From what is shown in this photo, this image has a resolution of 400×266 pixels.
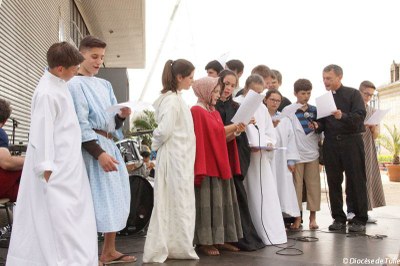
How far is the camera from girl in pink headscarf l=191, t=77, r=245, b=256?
4301 millimetres

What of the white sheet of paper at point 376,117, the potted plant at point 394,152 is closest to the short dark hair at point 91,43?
the white sheet of paper at point 376,117

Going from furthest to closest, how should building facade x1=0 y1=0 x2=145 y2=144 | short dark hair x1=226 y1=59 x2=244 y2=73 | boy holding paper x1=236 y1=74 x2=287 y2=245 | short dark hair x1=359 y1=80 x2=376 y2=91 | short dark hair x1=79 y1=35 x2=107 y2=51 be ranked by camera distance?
building facade x1=0 y1=0 x2=145 y2=144 < short dark hair x1=359 y1=80 x2=376 y2=91 < short dark hair x1=226 y1=59 x2=244 y2=73 < boy holding paper x1=236 y1=74 x2=287 y2=245 < short dark hair x1=79 y1=35 x2=107 y2=51

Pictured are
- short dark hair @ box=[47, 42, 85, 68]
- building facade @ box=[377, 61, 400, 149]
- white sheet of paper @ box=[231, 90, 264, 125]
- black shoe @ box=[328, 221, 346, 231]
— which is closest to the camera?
short dark hair @ box=[47, 42, 85, 68]

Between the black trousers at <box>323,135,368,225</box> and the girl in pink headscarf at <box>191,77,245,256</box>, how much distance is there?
67.0 inches

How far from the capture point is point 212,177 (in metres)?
4.40

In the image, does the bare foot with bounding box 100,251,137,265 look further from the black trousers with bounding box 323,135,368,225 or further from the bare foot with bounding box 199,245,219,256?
the black trousers with bounding box 323,135,368,225

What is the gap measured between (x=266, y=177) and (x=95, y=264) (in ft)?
7.24

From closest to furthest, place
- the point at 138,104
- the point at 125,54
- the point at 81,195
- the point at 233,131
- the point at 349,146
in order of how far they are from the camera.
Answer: the point at 81,195 < the point at 138,104 < the point at 233,131 < the point at 349,146 < the point at 125,54

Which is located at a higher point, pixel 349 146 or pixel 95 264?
pixel 349 146

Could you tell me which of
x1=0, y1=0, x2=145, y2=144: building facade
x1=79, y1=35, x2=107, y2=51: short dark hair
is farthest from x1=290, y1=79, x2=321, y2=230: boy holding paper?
x1=0, y1=0, x2=145, y2=144: building facade

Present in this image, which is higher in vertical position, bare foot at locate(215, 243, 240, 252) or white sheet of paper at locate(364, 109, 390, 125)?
white sheet of paper at locate(364, 109, 390, 125)

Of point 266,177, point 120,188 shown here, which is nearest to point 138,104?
point 120,188

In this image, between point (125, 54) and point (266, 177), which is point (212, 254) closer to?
point (266, 177)

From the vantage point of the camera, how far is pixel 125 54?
21.4 metres
